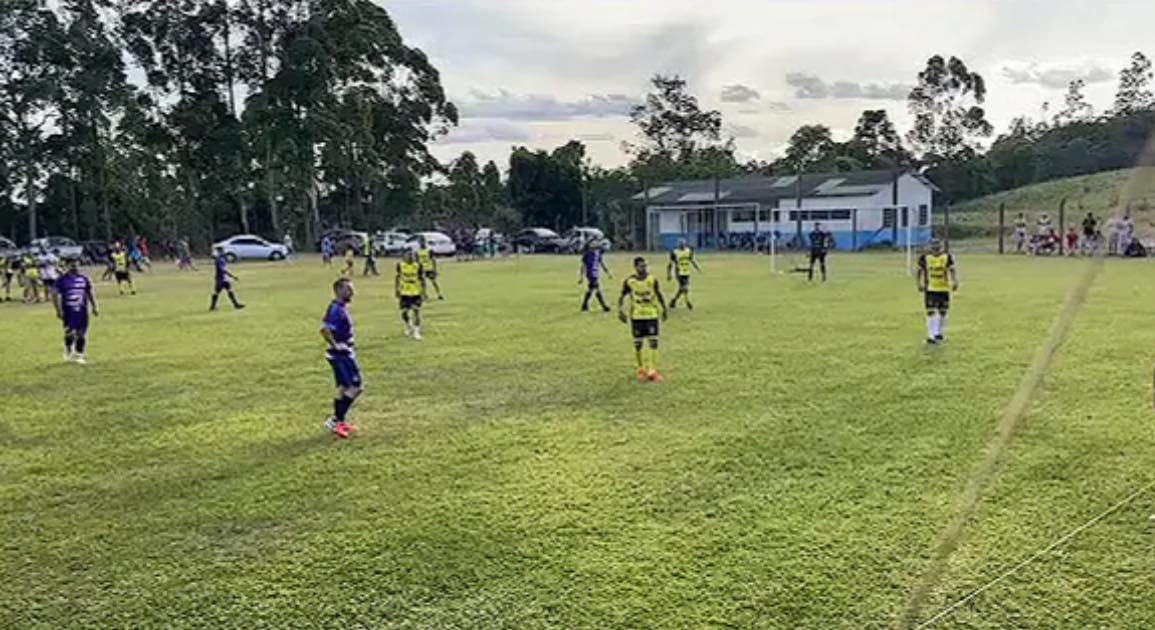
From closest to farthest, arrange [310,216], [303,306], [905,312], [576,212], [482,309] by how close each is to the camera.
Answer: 1. [905,312]
2. [482,309]
3. [303,306]
4. [310,216]
5. [576,212]

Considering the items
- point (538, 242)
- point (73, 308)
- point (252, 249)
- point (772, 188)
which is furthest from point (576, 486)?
point (772, 188)

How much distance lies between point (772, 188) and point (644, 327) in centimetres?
4869

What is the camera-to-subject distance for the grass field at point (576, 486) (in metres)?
5.89

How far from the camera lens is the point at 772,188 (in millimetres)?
60406

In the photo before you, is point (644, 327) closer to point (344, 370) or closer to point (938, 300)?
point (344, 370)

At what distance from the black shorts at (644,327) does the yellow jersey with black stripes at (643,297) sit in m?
0.06

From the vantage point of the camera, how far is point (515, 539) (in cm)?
693

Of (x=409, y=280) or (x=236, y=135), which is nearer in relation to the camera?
(x=409, y=280)

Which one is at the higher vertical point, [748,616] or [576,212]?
[576,212]

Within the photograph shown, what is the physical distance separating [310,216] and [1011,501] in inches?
2373

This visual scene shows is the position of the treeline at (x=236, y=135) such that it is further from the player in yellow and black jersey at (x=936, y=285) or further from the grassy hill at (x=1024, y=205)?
the player in yellow and black jersey at (x=936, y=285)

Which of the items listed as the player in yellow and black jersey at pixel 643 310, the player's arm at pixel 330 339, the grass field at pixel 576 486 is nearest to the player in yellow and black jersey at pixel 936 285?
the grass field at pixel 576 486

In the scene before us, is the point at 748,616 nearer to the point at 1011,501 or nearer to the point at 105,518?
the point at 1011,501

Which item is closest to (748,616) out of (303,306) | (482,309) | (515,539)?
(515,539)
